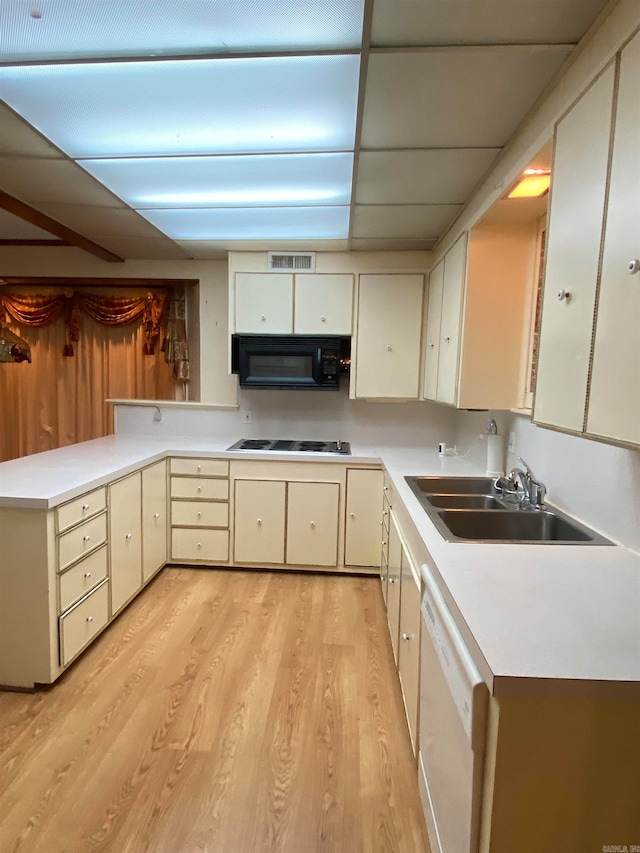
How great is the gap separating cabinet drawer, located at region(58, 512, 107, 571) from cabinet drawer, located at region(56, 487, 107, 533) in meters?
0.04

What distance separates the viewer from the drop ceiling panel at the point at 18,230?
10.4 ft

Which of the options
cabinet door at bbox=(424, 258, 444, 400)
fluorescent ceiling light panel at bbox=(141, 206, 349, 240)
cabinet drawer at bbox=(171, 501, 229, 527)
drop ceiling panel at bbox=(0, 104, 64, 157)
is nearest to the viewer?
drop ceiling panel at bbox=(0, 104, 64, 157)

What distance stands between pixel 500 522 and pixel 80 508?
6.34 feet

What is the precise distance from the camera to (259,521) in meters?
3.12

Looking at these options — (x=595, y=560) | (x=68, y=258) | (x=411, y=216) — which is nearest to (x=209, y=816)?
(x=595, y=560)

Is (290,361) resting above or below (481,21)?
below

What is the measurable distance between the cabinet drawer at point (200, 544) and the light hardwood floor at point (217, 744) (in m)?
0.59

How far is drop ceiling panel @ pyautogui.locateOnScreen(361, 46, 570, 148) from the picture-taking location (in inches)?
51.2

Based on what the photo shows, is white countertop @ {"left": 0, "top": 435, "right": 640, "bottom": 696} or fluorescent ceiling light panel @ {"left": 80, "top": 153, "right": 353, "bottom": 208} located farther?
fluorescent ceiling light panel @ {"left": 80, "top": 153, "right": 353, "bottom": 208}

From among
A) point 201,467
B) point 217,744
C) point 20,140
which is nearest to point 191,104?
point 20,140

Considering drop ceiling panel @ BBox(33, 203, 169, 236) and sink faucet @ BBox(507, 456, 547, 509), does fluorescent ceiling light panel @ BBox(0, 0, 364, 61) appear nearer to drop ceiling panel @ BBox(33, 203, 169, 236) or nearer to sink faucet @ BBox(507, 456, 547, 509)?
drop ceiling panel @ BBox(33, 203, 169, 236)

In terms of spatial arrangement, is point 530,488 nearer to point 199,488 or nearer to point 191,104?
point 191,104

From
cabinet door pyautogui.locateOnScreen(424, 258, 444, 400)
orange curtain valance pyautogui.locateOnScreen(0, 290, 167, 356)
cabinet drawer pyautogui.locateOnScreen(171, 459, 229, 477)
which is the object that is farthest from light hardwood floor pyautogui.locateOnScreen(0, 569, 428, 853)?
orange curtain valance pyautogui.locateOnScreen(0, 290, 167, 356)

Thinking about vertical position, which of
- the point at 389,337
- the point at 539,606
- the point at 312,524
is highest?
the point at 389,337
